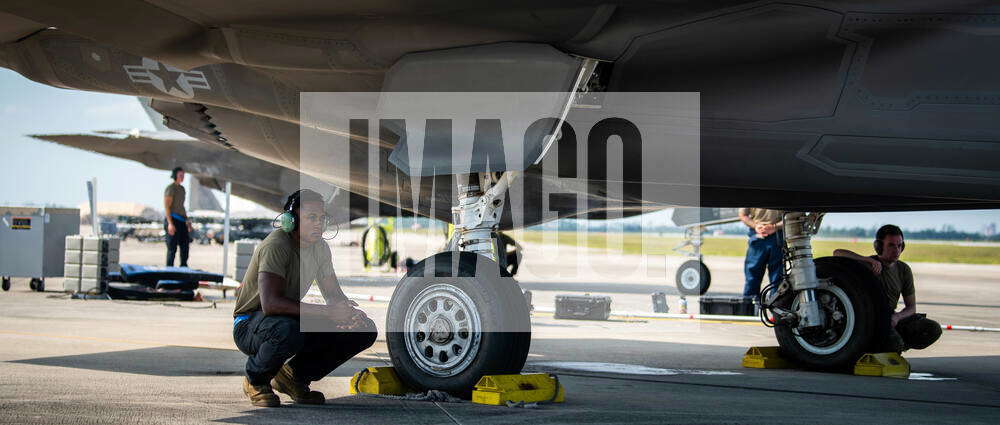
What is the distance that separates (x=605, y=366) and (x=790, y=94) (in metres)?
3.13

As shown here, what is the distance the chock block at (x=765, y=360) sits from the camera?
306 inches

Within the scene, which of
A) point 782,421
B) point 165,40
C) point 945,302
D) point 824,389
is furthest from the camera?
point 945,302

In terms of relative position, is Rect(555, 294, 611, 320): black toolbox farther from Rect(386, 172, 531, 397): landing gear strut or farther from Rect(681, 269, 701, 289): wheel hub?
Rect(386, 172, 531, 397): landing gear strut

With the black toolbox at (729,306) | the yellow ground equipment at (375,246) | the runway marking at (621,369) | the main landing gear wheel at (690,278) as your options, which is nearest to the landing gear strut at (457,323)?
the runway marking at (621,369)

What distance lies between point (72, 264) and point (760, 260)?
1053cm

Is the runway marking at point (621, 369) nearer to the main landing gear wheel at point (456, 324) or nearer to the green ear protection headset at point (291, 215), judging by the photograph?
the main landing gear wheel at point (456, 324)

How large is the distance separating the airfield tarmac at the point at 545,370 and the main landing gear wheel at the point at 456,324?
230 millimetres

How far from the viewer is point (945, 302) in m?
20.1

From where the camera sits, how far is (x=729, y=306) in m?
13.4

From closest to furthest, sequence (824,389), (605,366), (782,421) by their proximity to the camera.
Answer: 1. (782,421)
2. (824,389)
3. (605,366)

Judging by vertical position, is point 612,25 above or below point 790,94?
above

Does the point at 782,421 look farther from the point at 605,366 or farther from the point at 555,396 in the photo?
the point at 605,366

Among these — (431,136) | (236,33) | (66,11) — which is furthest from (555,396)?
(66,11)

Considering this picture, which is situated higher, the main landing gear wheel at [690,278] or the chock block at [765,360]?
the main landing gear wheel at [690,278]
